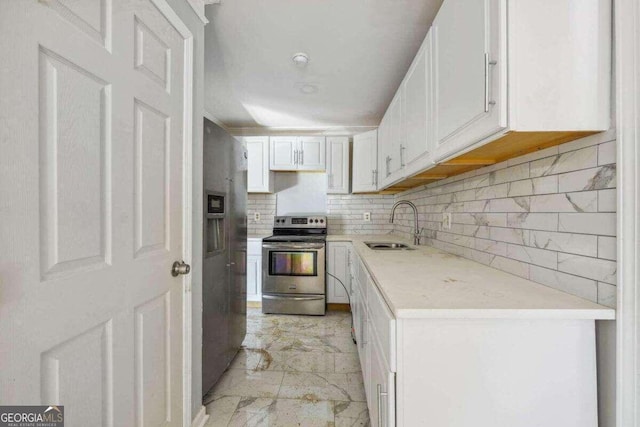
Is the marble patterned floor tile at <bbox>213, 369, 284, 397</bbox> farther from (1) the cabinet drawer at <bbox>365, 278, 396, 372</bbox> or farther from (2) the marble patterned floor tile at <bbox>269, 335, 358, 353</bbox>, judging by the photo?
A: (1) the cabinet drawer at <bbox>365, 278, 396, 372</bbox>

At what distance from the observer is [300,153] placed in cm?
351

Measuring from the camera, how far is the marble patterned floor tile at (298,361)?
2045 millimetres

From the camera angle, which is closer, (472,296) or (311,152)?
(472,296)

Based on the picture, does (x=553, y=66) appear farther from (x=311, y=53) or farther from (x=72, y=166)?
(x=311, y=53)

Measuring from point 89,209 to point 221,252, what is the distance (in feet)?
3.56

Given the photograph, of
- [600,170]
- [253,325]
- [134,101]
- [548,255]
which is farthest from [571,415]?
[253,325]

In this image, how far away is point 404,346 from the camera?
0.82m

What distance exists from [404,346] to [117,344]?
889 mm

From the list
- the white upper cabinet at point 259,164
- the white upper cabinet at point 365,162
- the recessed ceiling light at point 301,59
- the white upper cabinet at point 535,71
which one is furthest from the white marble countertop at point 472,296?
the white upper cabinet at point 259,164

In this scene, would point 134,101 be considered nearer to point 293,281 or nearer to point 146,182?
point 146,182

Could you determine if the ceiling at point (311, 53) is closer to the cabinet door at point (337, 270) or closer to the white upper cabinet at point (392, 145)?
the white upper cabinet at point (392, 145)

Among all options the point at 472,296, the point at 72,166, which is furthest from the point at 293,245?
the point at 72,166

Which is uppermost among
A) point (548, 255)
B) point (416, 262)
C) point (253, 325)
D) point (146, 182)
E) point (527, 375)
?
point (146, 182)

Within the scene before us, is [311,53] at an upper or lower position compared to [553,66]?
upper
